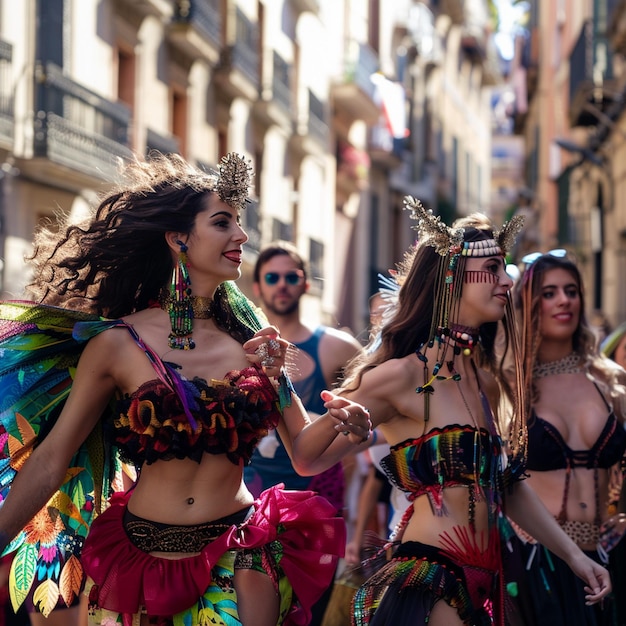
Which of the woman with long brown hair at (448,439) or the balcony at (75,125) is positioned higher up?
the balcony at (75,125)

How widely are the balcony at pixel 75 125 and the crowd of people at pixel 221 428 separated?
31.9 feet

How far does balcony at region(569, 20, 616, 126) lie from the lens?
1003 inches

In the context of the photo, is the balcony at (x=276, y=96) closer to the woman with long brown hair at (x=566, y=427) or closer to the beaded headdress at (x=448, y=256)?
the woman with long brown hair at (x=566, y=427)

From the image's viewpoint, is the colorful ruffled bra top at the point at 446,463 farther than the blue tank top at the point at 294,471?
No

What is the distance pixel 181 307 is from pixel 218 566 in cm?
86

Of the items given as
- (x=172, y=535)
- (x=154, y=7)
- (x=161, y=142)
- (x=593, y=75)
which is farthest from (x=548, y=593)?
(x=593, y=75)

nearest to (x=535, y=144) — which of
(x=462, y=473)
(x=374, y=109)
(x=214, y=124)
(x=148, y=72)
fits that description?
(x=374, y=109)

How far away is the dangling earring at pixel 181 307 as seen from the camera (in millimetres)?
4531

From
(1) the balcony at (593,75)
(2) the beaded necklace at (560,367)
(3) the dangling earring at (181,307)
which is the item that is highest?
(1) the balcony at (593,75)

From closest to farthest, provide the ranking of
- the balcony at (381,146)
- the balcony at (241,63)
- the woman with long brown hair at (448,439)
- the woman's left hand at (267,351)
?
the woman's left hand at (267,351), the woman with long brown hair at (448,439), the balcony at (241,63), the balcony at (381,146)

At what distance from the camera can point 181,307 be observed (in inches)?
180

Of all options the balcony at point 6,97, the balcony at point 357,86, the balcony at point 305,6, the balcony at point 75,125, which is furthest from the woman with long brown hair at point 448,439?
the balcony at point 357,86

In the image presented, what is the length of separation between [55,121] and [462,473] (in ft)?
37.4

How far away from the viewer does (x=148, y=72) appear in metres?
19.0
